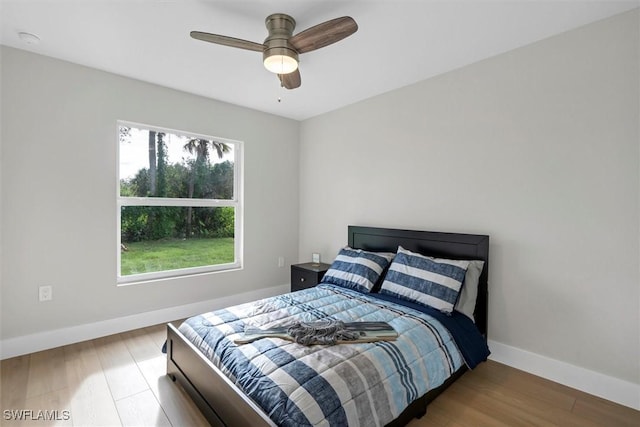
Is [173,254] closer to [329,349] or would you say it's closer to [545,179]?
[329,349]

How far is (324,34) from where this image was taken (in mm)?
1827

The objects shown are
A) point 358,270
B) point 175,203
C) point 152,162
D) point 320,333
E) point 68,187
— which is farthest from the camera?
point 175,203

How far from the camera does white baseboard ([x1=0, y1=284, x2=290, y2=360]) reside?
8.28ft

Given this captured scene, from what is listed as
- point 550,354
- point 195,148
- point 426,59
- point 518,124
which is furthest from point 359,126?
point 550,354

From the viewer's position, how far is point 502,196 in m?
2.50

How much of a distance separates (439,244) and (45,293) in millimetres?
3401

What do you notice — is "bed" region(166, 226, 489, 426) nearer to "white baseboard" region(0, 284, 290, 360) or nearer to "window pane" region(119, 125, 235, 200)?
"white baseboard" region(0, 284, 290, 360)

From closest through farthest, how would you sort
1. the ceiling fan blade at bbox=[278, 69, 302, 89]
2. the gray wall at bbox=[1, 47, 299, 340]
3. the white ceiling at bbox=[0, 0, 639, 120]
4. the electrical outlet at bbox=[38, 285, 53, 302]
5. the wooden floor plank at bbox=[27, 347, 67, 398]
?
the white ceiling at bbox=[0, 0, 639, 120] < the wooden floor plank at bbox=[27, 347, 67, 398] < the ceiling fan blade at bbox=[278, 69, 302, 89] < the gray wall at bbox=[1, 47, 299, 340] < the electrical outlet at bbox=[38, 285, 53, 302]

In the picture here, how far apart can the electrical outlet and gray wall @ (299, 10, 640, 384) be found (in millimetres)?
3199

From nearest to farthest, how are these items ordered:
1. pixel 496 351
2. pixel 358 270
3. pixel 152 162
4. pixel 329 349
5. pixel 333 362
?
pixel 333 362 < pixel 329 349 < pixel 496 351 < pixel 358 270 < pixel 152 162

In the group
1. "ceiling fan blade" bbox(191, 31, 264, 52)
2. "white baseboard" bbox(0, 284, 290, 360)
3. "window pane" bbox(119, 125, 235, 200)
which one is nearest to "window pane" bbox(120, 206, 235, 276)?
"window pane" bbox(119, 125, 235, 200)

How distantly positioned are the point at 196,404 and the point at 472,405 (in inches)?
67.6

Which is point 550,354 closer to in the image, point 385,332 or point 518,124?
point 385,332

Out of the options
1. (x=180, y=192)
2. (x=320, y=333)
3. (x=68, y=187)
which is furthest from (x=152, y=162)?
(x=320, y=333)
